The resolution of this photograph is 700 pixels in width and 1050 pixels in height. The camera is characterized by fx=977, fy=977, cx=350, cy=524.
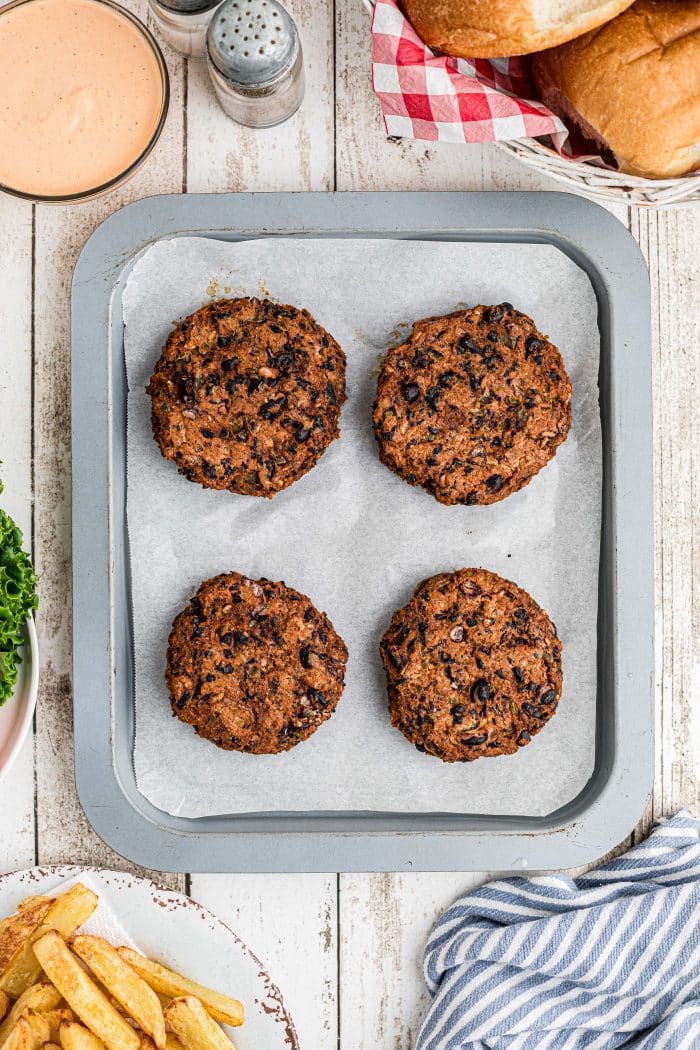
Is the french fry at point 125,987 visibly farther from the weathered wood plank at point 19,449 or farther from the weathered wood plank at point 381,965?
the weathered wood plank at point 381,965

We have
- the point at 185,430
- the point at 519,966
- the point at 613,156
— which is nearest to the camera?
the point at 613,156

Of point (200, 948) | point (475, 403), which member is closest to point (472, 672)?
point (475, 403)

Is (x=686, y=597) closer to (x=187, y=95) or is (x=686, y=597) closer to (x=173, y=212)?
(x=173, y=212)

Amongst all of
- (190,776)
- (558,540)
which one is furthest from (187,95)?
(190,776)

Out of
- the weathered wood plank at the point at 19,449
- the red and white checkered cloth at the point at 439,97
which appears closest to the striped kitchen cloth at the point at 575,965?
the weathered wood plank at the point at 19,449

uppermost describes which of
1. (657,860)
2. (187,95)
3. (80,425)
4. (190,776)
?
(187,95)

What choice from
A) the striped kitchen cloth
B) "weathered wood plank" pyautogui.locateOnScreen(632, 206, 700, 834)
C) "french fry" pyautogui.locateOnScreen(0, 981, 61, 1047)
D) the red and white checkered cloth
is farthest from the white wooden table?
the red and white checkered cloth

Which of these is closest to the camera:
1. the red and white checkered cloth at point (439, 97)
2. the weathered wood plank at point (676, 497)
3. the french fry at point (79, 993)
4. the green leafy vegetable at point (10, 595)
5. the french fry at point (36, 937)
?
the red and white checkered cloth at point (439, 97)
